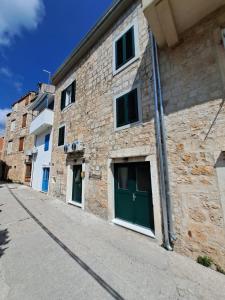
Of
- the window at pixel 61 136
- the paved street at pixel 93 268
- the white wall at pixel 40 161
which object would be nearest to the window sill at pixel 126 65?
the window at pixel 61 136

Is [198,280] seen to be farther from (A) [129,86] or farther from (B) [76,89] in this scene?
(B) [76,89]

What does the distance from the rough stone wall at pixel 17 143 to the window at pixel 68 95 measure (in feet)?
29.8

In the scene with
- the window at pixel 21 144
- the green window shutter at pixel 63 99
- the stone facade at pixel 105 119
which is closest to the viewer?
the stone facade at pixel 105 119

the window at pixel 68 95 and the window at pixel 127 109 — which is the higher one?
the window at pixel 68 95

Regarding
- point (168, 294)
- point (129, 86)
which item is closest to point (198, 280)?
point (168, 294)

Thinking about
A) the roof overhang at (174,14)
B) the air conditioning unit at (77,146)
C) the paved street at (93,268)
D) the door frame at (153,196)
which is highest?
the roof overhang at (174,14)

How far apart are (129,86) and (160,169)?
361 centimetres

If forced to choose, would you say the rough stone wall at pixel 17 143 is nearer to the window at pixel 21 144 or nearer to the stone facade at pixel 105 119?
the window at pixel 21 144

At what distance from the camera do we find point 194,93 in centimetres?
446

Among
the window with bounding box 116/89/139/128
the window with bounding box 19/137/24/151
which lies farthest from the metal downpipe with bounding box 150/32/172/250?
the window with bounding box 19/137/24/151

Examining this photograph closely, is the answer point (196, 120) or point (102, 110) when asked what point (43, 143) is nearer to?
point (102, 110)

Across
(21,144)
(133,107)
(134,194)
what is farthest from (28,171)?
(133,107)

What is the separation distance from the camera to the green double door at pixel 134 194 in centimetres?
553

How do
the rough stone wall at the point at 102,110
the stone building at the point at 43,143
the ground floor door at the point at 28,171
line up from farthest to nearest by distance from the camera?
1. the ground floor door at the point at 28,171
2. the stone building at the point at 43,143
3. the rough stone wall at the point at 102,110
